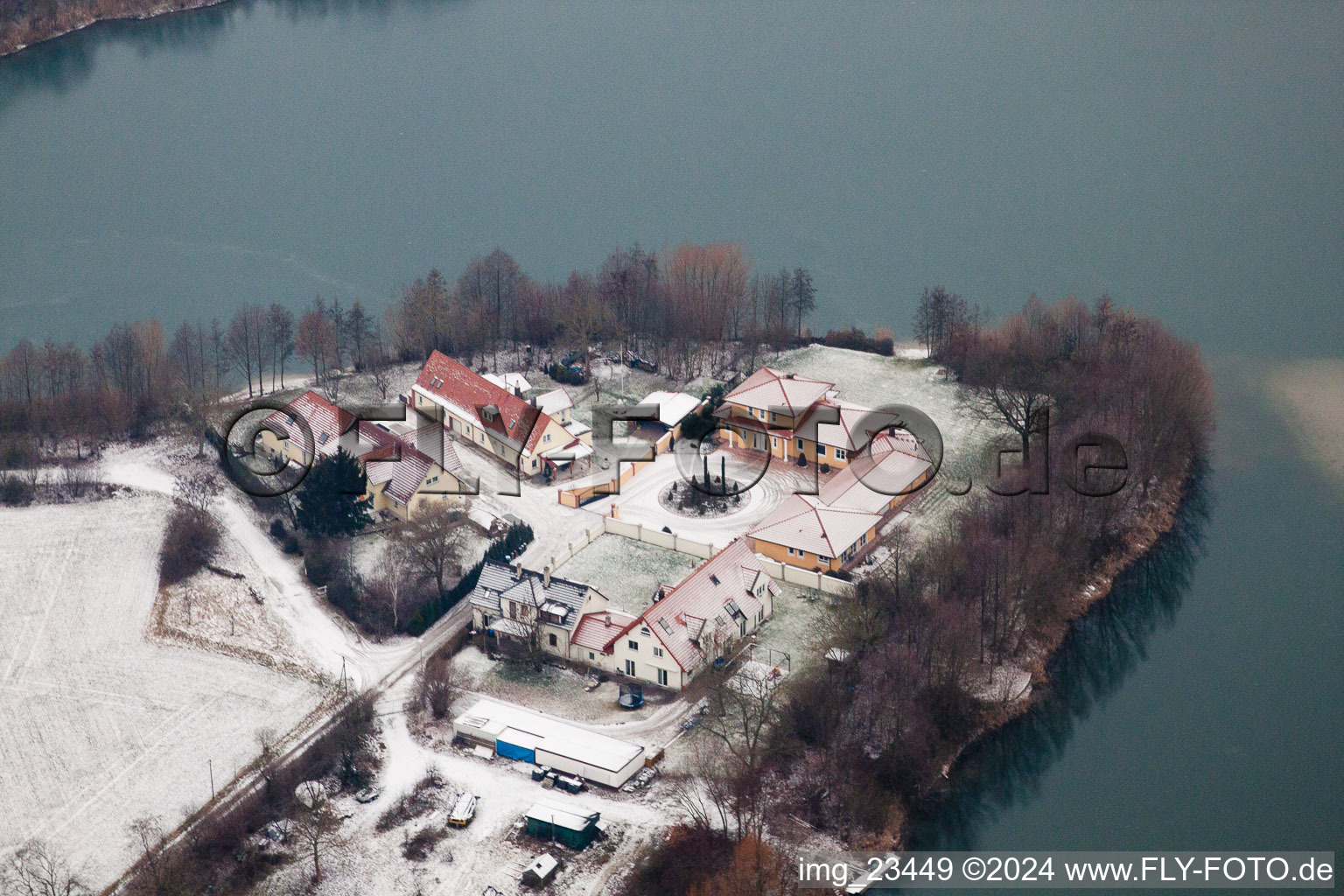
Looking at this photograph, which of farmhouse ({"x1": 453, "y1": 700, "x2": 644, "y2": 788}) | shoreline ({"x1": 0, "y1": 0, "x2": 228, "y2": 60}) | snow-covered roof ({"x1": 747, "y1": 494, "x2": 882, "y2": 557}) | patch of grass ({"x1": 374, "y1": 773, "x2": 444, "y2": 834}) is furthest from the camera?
shoreline ({"x1": 0, "y1": 0, "x2": 228, "y2": 60})

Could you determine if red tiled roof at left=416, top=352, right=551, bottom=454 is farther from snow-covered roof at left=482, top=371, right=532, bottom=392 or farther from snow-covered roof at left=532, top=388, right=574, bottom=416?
snow-covered roof at left=482, top=371, right=532, bottom=392

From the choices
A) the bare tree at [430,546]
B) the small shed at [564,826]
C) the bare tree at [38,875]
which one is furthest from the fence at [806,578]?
the bare tree at [38,875]

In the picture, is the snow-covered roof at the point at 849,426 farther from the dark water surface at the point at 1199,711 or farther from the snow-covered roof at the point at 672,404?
the dark water surface at the point at 1199,711

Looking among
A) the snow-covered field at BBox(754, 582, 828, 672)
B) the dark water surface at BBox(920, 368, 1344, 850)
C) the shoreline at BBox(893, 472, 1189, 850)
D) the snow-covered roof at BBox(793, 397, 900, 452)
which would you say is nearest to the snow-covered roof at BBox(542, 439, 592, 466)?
the snow-covered roof at BBox(793, 397, 900, 452)

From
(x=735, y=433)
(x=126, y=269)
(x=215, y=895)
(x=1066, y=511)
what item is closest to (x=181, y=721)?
(x=215, y=895)

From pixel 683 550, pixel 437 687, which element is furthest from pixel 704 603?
pixel 437 687

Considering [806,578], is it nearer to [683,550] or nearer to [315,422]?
[683,550]

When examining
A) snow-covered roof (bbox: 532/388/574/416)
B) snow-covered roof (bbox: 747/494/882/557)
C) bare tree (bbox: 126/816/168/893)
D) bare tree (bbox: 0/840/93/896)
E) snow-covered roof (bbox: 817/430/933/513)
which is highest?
snow-covered roof (bbox: 532/388/574/416)

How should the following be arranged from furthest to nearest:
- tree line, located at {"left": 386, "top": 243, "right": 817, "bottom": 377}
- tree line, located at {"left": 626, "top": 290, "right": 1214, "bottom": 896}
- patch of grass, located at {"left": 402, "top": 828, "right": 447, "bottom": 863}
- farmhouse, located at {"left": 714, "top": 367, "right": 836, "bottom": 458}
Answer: tree line, located at {"left": 386, "top": 243, "right": 817, "bottom": 377}
farmhouse, located at {"left": 714, "top": 367, "right": 836, "bottom": 458}
tree line, located at {"left": 626, "top": 290, "right": 1214, "bottom": 896}
patch of grass, located at {"left": 402, "top": 828, "right": 447, "bottom": 863}
